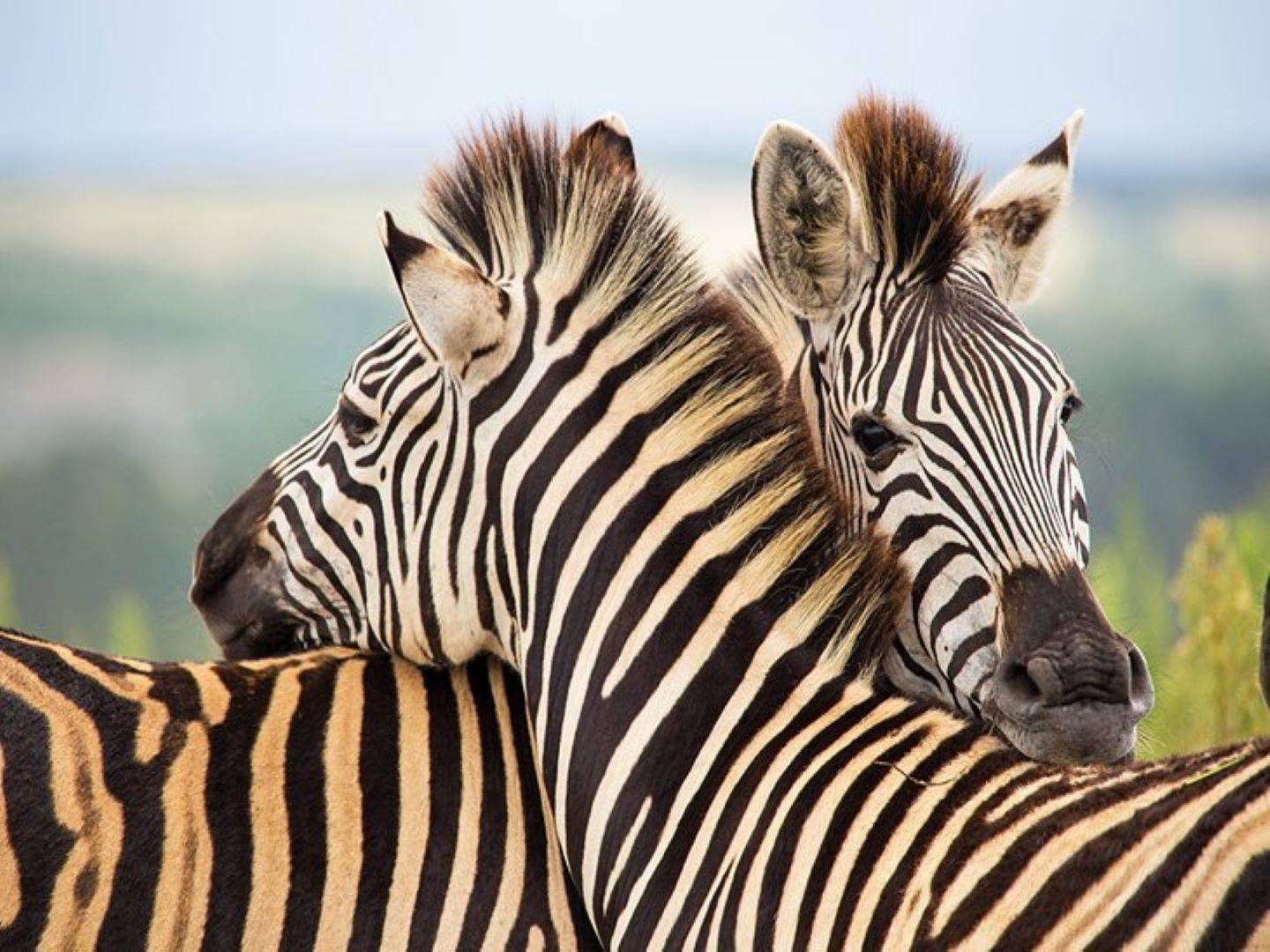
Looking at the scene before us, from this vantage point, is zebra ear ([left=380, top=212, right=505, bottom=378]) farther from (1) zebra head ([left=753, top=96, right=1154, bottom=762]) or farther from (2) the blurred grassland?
(2) the blurred grassland

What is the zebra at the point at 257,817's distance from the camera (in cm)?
371

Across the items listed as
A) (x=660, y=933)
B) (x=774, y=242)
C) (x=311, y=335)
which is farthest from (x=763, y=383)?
(x=311, y=335)

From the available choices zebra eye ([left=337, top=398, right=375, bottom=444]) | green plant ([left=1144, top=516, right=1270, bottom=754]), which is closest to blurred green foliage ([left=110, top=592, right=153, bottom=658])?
zebra eye ([left=337, top=398, right=375, bottom=444])

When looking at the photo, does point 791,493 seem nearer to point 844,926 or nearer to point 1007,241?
point 844,926

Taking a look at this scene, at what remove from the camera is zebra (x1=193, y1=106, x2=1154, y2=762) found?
12.7ft

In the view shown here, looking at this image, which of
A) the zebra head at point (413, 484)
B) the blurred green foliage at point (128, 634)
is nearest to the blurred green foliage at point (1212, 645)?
the zebra head at point (413, 484)

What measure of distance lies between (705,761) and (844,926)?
61cm

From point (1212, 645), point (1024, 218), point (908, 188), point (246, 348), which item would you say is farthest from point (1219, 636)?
point (246, 348)

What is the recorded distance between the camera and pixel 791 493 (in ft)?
12.1

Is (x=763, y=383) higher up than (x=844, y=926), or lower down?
higher up

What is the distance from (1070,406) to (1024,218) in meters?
0.79

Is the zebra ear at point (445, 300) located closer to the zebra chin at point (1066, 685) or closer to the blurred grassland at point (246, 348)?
the zebra chin at point (1066, 685)

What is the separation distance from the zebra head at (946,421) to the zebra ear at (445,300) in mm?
1045

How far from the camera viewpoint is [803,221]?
4.64 metres
